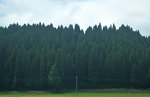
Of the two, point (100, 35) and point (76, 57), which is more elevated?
point (100, 35)

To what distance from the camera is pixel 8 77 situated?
87.2 metres

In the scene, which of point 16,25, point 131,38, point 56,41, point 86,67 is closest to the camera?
point 86,67

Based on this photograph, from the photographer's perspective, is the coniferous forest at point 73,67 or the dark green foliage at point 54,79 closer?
the dark green foliage at point 54,79

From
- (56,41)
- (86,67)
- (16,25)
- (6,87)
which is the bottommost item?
(6,87)

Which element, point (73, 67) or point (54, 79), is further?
point (73, 67)

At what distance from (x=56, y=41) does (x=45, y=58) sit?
779 inches

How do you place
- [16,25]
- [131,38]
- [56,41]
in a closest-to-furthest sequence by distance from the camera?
1. [56,41]
2. [131,38]
3. [16,25]

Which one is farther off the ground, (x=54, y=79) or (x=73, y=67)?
(x=73, y=67)

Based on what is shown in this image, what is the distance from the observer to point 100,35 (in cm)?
12569

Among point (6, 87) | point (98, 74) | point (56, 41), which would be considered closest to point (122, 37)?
point (56, 41)

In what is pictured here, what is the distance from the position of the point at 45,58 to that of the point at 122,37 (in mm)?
42460

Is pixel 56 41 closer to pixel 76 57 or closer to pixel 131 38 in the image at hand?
pixel 76 57

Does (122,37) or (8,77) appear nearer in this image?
(8,77)

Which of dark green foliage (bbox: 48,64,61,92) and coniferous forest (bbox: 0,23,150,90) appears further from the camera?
coniferous forest (bbox: 0,23,150,90)
